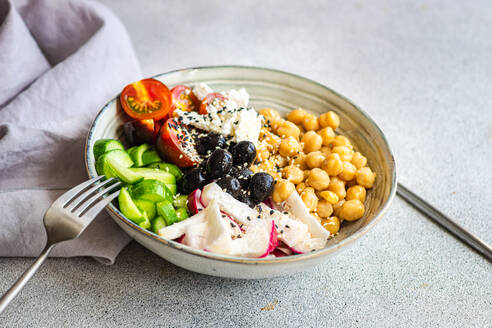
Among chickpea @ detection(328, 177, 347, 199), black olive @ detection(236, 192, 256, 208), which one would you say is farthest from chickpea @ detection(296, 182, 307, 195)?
black olive @ detection(236, 192, 256, 208)

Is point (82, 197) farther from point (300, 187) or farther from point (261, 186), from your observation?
point (300, 187)

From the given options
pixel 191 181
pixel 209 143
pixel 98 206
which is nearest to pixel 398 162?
pixel 209 143

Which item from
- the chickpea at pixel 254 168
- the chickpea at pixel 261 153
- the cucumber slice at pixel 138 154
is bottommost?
the chickpea at pixel 254 168

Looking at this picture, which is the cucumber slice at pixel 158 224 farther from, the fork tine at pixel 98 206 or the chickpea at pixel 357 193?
the chickpea at pixel 357 193

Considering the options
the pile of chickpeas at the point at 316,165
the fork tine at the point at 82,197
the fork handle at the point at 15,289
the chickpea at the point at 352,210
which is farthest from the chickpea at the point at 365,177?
the fork handle at the point at 15,289

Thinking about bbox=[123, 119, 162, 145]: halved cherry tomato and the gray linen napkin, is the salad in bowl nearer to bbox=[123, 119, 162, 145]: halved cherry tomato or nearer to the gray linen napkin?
bbox=[123, 119, 162, 145]: halved cherry tomato

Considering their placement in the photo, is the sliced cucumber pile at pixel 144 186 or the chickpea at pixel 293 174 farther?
the chickpea at pixel 293 174
